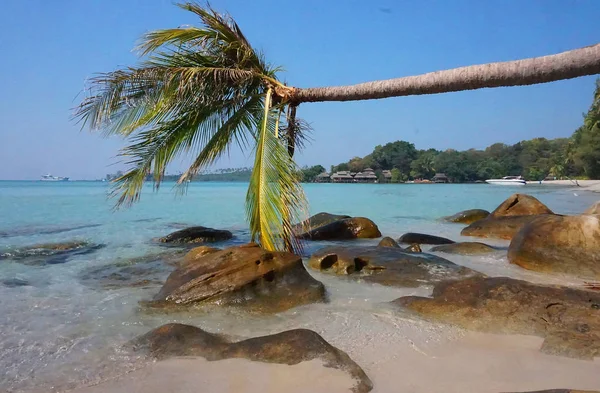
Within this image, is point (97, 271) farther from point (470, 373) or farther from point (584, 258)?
point (584, 258)

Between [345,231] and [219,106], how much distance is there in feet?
16.1

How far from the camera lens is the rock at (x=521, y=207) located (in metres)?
11.7

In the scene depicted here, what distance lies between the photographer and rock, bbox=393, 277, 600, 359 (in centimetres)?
365

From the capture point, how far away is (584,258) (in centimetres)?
650

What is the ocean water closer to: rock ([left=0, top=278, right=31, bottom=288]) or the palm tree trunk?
rock ([left=0, top=278, right=31, bottom=288])

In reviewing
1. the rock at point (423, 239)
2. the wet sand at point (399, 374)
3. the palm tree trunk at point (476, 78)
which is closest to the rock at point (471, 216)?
the rock at point (423, 239)

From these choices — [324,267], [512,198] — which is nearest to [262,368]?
[324,267]

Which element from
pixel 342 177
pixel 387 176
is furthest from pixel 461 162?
pixel 342 177

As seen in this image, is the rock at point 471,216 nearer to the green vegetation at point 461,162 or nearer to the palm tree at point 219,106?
the palm tree at point 219,106

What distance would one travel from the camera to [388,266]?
6465 millimetres

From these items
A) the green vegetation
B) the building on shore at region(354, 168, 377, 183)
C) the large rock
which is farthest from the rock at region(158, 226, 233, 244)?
the building on shore at region(354, 168, 377, 183)

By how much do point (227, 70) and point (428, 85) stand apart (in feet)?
10.5

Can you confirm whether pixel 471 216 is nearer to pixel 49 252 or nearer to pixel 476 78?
pixel 476 78

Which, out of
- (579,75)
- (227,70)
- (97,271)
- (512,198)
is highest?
(227,70)
